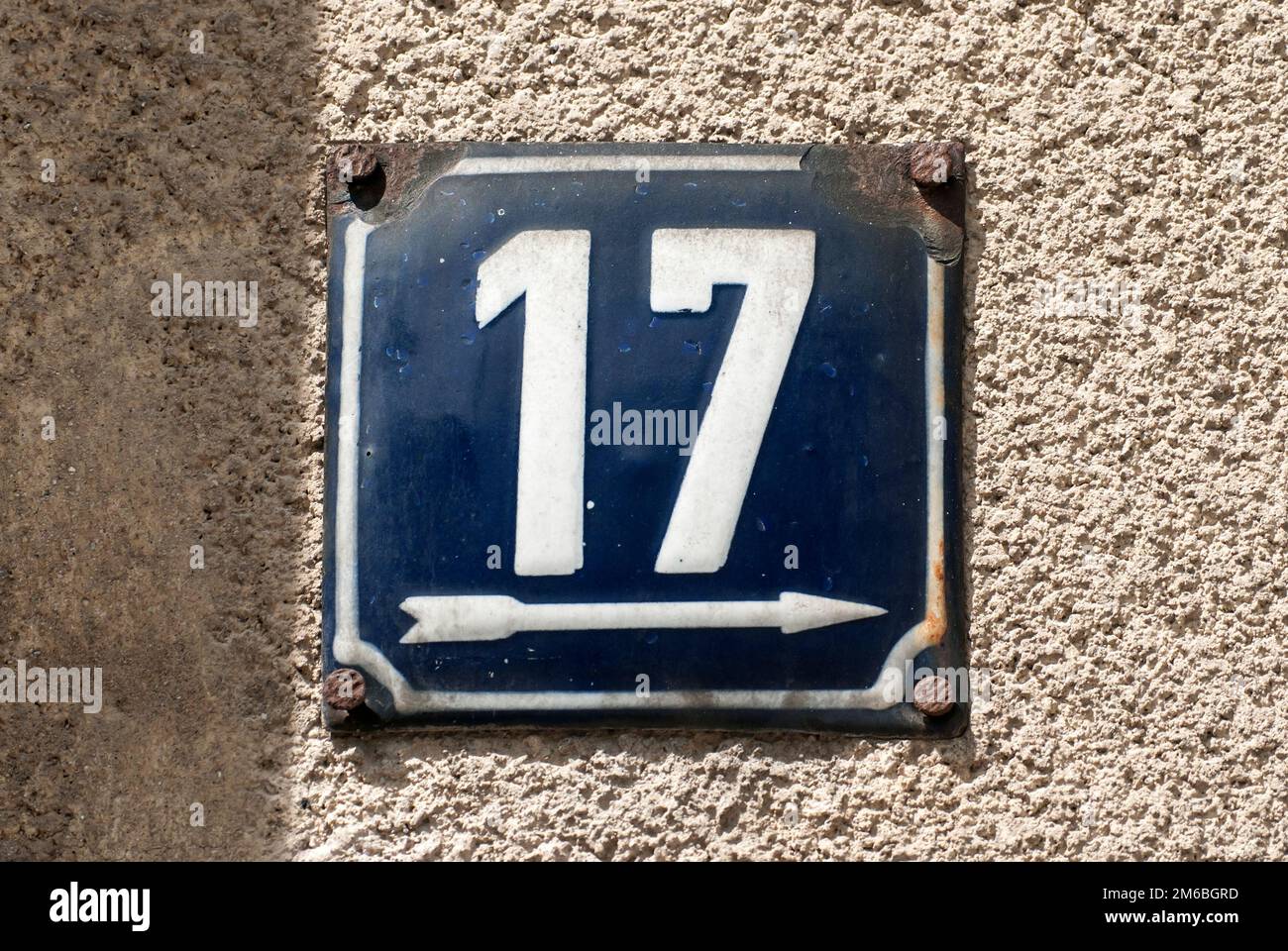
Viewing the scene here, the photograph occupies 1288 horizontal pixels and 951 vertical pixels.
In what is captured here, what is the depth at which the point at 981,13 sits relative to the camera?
3.20 feet

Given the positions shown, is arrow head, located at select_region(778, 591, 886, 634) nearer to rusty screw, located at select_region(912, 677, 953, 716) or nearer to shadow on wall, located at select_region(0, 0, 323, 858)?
rusty screw, located at select_region(912, 677, 953, 716)

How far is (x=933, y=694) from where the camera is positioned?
938mm

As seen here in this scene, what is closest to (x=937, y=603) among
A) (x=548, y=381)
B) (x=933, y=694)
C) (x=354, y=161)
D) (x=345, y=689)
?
(x=933, y=694)

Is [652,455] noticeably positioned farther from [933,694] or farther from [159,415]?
[159,415]

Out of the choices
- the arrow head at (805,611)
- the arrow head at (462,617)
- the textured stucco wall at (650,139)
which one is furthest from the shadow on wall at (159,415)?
the arrow head at (805,611)

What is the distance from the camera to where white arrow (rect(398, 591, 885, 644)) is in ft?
3.05

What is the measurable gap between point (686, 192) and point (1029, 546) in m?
0.44

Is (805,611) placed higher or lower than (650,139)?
lower

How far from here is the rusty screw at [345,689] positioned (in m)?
0.94

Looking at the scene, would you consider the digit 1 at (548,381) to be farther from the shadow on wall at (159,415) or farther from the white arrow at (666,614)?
the shadow on wall at (159,415)

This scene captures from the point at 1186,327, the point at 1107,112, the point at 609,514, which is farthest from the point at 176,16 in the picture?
the point at 1186,327

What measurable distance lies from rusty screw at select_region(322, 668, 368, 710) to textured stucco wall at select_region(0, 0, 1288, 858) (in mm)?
30

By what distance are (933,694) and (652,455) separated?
325 millimetres

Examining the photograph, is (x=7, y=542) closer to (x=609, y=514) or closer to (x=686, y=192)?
(x=609, y=514)
